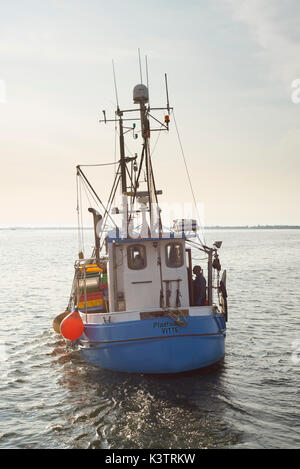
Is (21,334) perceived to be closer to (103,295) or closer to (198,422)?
(103,295)

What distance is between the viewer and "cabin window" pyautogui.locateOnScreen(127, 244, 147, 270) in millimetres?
14641

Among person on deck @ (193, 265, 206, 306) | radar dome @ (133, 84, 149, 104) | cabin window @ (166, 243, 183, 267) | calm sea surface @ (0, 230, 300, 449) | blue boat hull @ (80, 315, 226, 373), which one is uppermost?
radar dome @ (133, 84, 149, 104)

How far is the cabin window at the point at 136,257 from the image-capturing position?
14.6 m

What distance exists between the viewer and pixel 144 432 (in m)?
10.2

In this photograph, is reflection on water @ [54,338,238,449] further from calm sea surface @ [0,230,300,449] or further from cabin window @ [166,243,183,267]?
cabin window @ [166,243,183,267]

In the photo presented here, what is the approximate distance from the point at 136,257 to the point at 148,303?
1588 millimetres

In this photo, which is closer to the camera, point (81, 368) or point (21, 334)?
point (81, 368)

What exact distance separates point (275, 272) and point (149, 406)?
119 feet

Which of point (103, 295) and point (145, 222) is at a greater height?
point (145, 222)

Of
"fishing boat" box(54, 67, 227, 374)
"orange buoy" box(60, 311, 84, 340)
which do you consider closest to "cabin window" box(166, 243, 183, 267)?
"fishing boat" box(54, 67, 227, 374)

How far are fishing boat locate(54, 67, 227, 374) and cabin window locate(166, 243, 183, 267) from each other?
3 cm
